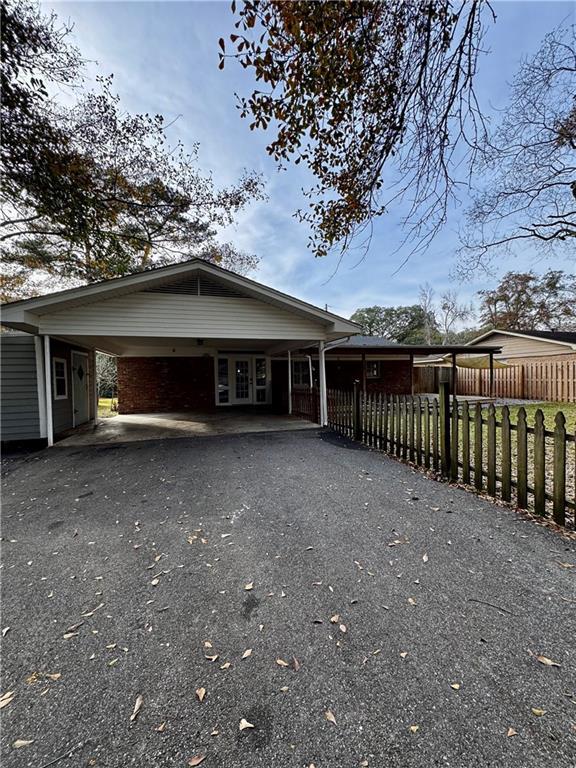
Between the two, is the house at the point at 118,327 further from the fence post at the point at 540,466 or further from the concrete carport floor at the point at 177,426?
the fence post at the point at 540,466

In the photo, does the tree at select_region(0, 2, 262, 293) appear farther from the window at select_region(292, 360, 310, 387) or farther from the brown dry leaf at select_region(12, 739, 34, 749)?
the brown dry leaf at select_region(12, 739, 34, 749)

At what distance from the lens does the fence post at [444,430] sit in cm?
484

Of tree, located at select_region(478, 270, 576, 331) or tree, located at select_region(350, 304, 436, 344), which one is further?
tree, located at select_region(350, 304, 436, 344)

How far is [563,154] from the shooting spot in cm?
814

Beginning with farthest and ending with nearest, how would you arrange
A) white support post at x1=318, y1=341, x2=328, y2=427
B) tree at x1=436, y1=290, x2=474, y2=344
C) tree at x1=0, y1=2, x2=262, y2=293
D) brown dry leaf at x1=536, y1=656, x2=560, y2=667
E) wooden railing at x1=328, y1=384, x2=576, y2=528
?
tree at x1=436, y1=290, x2=474, y2=344 → white support post at x1=318, y1=341, x2=328, y2=427 → tree at x1=0, y1=2, x2=262, y2=293 → wooden railing at x1=328, y1=384, x2=576, y2=528 → brown dry leaf at x1=536, y1=656, x2=560, y2=667

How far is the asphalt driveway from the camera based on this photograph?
1453 millimetres

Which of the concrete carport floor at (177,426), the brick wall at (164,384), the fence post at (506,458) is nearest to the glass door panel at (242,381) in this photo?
the brick wall at (164,384)

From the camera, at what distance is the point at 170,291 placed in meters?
8.09

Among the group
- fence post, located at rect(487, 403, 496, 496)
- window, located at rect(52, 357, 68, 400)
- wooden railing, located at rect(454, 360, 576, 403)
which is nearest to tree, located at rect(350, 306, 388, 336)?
wooden railing, located at rect(454, 360, 576, 403)

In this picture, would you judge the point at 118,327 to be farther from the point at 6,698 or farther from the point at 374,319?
the point at 374,319

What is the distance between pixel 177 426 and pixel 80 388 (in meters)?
3.73

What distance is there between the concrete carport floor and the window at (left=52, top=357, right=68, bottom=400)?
3.76 ft

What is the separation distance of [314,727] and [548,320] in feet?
126

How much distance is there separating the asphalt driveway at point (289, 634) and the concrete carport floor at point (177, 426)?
442cm
